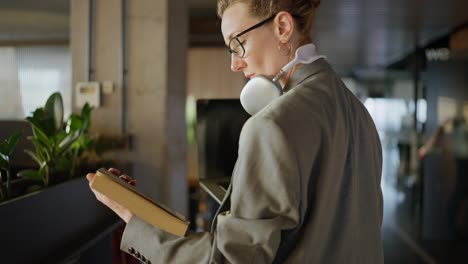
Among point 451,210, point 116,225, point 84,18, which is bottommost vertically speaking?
point 451,210

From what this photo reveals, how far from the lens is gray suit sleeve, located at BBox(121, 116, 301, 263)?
0.72 m

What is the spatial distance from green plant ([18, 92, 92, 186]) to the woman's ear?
1201 millimetres

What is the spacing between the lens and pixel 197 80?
6.37 meters

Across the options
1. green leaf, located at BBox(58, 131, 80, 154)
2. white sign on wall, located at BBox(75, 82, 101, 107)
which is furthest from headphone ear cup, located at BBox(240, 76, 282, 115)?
white sign on wall, located at BBox(75, 82, 101, 107)

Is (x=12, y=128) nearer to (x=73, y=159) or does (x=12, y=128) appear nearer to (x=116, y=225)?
(x=73, y=159)

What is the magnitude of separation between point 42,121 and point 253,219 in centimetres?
130

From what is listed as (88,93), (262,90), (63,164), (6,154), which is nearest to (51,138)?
(63,164)

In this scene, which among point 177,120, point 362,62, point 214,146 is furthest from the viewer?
point 362,62

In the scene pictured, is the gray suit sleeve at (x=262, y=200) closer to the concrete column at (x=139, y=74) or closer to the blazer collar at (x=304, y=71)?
the blazer collar at (x=304, y=71)

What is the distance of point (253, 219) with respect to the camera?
28.6 inches

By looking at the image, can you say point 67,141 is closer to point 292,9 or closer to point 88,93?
point 88,93

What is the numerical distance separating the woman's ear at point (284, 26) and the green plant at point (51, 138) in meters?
1.20

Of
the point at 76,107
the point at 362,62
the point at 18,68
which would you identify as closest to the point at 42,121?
the point at 18,68

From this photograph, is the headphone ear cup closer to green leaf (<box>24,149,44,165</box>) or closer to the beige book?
the beige book
